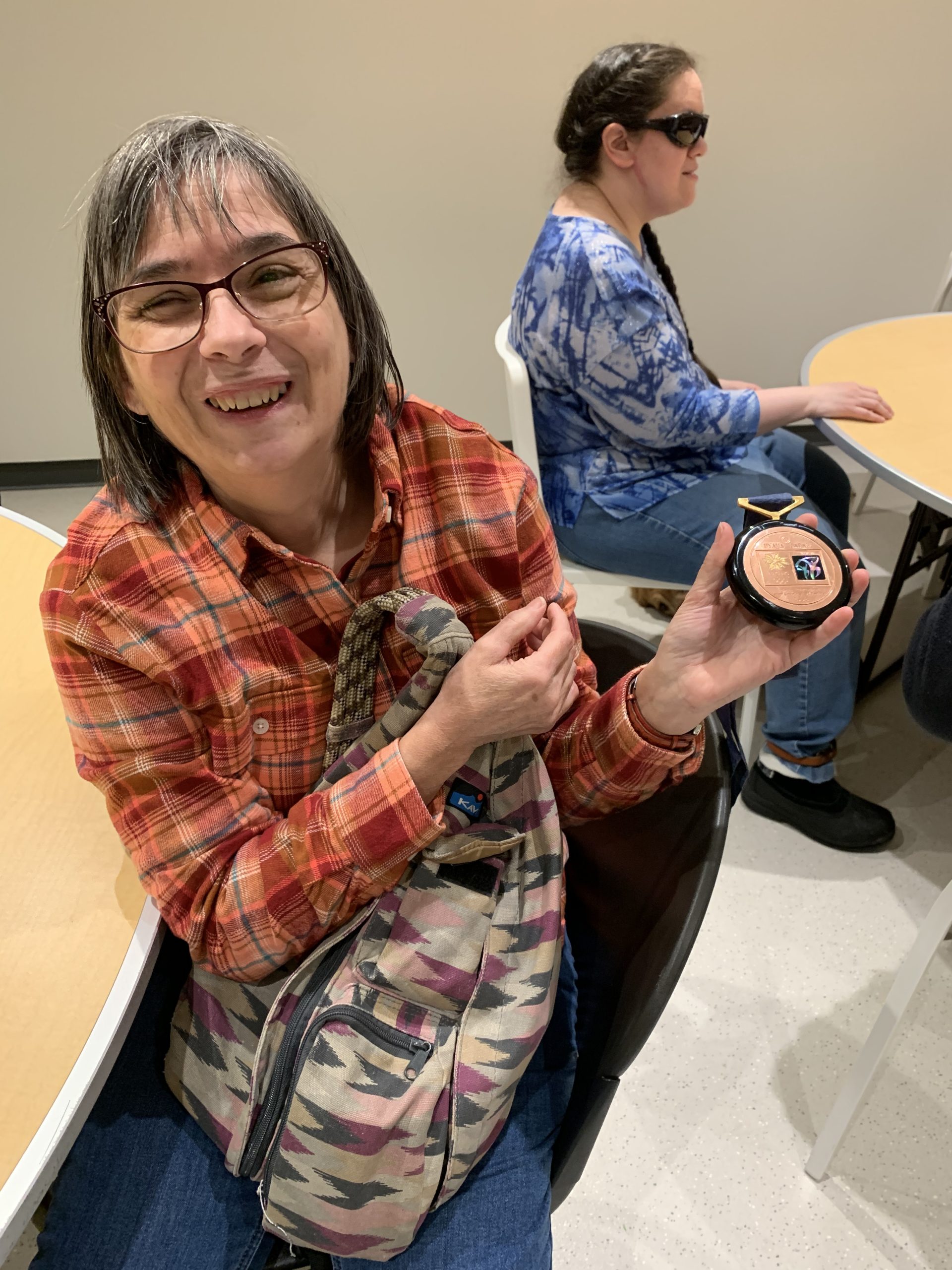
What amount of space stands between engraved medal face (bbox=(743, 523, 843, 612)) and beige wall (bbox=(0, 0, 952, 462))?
156cm

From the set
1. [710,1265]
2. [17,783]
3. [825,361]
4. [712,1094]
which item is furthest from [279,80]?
[710,1265]

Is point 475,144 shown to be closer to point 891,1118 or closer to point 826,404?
point 826,404

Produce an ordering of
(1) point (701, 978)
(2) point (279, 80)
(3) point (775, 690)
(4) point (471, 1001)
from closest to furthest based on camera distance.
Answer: (4) point (471, 1001) < (1) point (701, 978) < (3) point (775, 690) < (2) point (279, 80)

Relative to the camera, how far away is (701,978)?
1.62 m

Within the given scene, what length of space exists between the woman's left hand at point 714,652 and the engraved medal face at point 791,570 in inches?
1.1

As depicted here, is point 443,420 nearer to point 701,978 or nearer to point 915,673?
point 915,673

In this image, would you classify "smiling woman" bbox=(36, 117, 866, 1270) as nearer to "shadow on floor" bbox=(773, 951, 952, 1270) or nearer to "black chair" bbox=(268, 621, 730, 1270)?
"black chair" bbox=(268, 621, 730, 1270)

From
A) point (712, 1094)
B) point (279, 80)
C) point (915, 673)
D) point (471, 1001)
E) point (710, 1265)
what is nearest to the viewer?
point (471, 1001)

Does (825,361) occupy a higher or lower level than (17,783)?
higher

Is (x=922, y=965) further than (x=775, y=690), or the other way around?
(x=775, y=690)

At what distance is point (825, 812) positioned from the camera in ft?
6.16

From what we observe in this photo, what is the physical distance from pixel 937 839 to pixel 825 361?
1.18 metres

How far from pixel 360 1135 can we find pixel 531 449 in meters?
1.38

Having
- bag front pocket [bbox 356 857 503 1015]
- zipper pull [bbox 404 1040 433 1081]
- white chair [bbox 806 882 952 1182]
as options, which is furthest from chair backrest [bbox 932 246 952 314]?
zipper pull [bbox 404 1040 433 1081]
